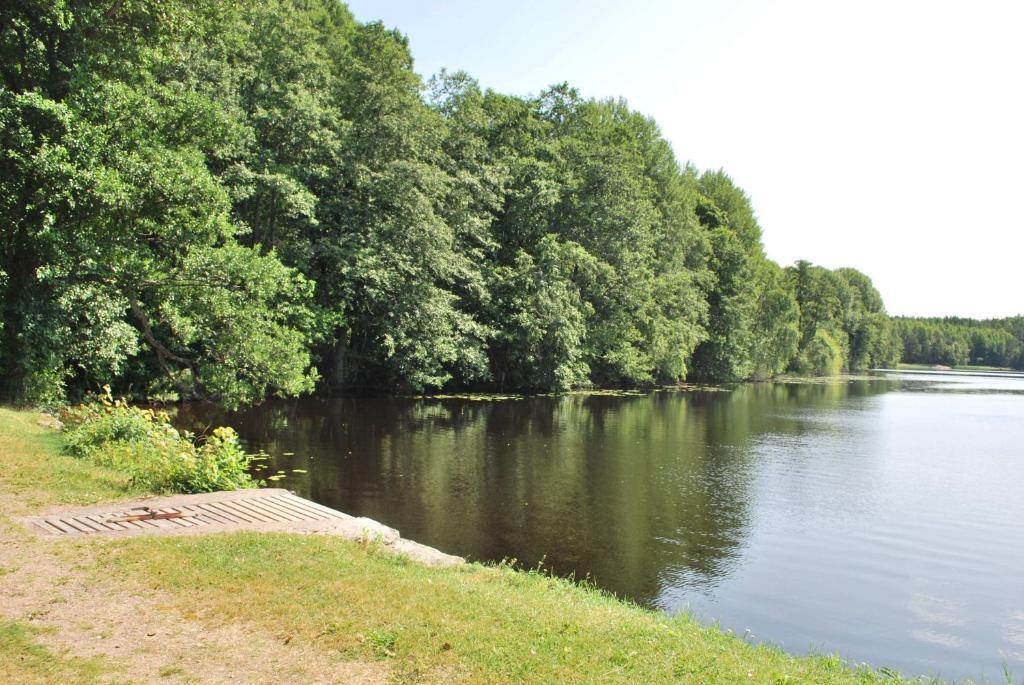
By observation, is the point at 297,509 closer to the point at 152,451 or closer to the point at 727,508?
the point at 152,451

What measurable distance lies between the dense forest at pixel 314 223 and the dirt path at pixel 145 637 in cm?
1277

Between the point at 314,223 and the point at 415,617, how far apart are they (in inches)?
1012

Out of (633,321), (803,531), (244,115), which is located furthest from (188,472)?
(633,321)

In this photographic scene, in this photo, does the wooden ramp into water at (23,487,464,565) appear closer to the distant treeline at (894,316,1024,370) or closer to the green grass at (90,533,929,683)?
the green grass at (90,533,929,683)

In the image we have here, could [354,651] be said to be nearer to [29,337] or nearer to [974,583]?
[974,583]

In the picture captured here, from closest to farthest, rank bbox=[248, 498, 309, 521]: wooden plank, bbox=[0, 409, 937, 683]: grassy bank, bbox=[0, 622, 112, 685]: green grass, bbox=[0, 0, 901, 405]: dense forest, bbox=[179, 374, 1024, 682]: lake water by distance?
bbox=[0, 622, 112, 685]: green grass
bbox=[0, 409, 937, 683]: grassy bank
bbox=[248, 498, 309, 521]: wooden plank
bbox=[179, 374, 1024, 682]: lake water
bbox=[0, 0, 901, 405]: dense forest

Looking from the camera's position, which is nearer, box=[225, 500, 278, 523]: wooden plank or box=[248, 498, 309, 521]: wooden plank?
box=[225, 500, 278, 523]: wooden plank

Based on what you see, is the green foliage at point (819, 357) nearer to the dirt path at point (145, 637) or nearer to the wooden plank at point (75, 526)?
the wooden plank at point (75, 526)

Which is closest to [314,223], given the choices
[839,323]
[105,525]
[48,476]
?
[48,476]

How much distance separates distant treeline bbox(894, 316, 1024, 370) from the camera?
153125 millimetres

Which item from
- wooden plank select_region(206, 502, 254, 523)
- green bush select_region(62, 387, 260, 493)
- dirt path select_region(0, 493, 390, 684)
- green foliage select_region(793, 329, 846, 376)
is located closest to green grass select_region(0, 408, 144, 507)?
green bush select_region(62, 387, 260, 493)

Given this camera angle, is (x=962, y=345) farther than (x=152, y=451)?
Yes

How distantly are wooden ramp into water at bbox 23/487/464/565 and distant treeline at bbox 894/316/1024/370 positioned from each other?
524ft

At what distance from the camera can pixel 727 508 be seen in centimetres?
1702
